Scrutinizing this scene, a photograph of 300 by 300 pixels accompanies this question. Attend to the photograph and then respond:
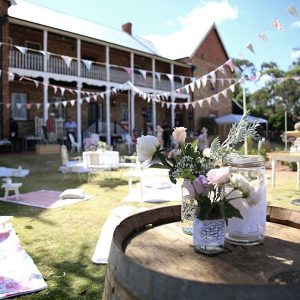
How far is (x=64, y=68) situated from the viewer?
635 inches

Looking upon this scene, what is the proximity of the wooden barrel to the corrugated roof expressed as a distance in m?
15.0

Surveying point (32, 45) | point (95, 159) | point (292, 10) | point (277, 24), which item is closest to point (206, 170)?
point (292, 10)

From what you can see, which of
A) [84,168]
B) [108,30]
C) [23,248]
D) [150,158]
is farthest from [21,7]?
[150,158]

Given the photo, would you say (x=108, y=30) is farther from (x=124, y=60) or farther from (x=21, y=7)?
(x=21, y=7)

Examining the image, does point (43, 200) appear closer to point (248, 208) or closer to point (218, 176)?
point (248, 208)

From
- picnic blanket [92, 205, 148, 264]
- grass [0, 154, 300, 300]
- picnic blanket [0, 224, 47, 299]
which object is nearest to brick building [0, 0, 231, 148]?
grass [0, 154, 300, 300]

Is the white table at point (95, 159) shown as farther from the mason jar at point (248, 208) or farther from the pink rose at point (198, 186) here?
the pink rose at point (198, 186)

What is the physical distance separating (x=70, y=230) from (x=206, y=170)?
3363 mm

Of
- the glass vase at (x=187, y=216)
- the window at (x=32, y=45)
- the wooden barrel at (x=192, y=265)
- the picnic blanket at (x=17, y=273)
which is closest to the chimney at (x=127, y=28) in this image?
the window at (x=32, y=45)

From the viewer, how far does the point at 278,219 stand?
1.85 metres

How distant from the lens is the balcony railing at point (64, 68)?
47.6 feet

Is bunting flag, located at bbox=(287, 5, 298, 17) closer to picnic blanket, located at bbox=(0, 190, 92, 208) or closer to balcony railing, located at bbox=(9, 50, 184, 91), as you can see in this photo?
picnic blanket, located at bbox=(0, 190, 92, 208)

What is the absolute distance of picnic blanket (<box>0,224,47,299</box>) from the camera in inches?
106

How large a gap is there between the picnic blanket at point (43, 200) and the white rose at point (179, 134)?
4.63 m
